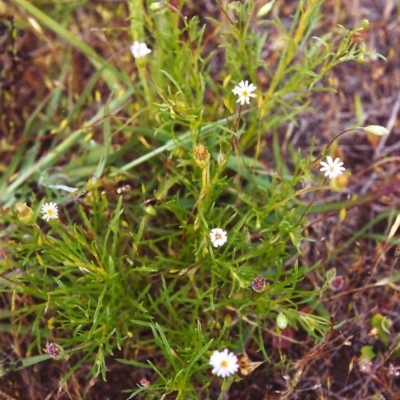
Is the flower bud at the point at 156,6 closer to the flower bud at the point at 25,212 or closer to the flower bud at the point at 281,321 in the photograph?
the flower bud at the point at 25,212

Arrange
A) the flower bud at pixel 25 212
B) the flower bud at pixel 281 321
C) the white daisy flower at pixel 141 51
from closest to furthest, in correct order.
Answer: the flower bud at pixel 25 212 < the flower bud at pixel 281 321 < the white daisy flower at pixel 141 51

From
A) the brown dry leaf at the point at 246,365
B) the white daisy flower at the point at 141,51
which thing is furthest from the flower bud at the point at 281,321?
the white daisy flower at the point at 141,51

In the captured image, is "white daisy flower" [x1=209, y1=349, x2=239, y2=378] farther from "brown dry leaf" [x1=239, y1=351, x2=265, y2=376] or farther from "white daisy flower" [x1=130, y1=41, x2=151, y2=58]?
"white daisy flower" [x1=130, y1=41, x2=151, y2=58]

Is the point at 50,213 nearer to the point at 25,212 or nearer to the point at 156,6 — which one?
the point at 25,212

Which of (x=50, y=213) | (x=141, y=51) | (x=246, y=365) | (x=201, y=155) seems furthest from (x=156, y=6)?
(x=246, y=365)

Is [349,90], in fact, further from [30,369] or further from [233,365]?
[30,369]

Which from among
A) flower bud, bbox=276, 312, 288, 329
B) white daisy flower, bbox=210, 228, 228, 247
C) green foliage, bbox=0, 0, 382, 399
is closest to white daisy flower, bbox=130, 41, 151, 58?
green foliage, bbox=0, 0, 382, 399

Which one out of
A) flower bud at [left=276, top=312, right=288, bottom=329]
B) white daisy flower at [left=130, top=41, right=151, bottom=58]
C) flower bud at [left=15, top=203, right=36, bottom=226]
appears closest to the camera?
flower bud at [left=15, top=203, right=36, bottom=226]

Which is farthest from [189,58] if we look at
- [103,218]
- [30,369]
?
[30,369]

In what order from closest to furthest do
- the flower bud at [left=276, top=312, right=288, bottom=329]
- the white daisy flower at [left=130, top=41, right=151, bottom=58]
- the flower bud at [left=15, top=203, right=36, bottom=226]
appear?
the flower bud at [left=15, top=203, right=36, bottom=226]
the flower bud at [left=276, top=312, right=288, bottom=329]
the white daisy flower at [left=130, top=41, right=151, bottom=58]

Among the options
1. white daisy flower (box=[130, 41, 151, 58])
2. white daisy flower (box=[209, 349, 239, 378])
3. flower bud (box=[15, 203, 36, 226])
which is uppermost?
white daisy flower (box=[130, 41, 151, 58])
